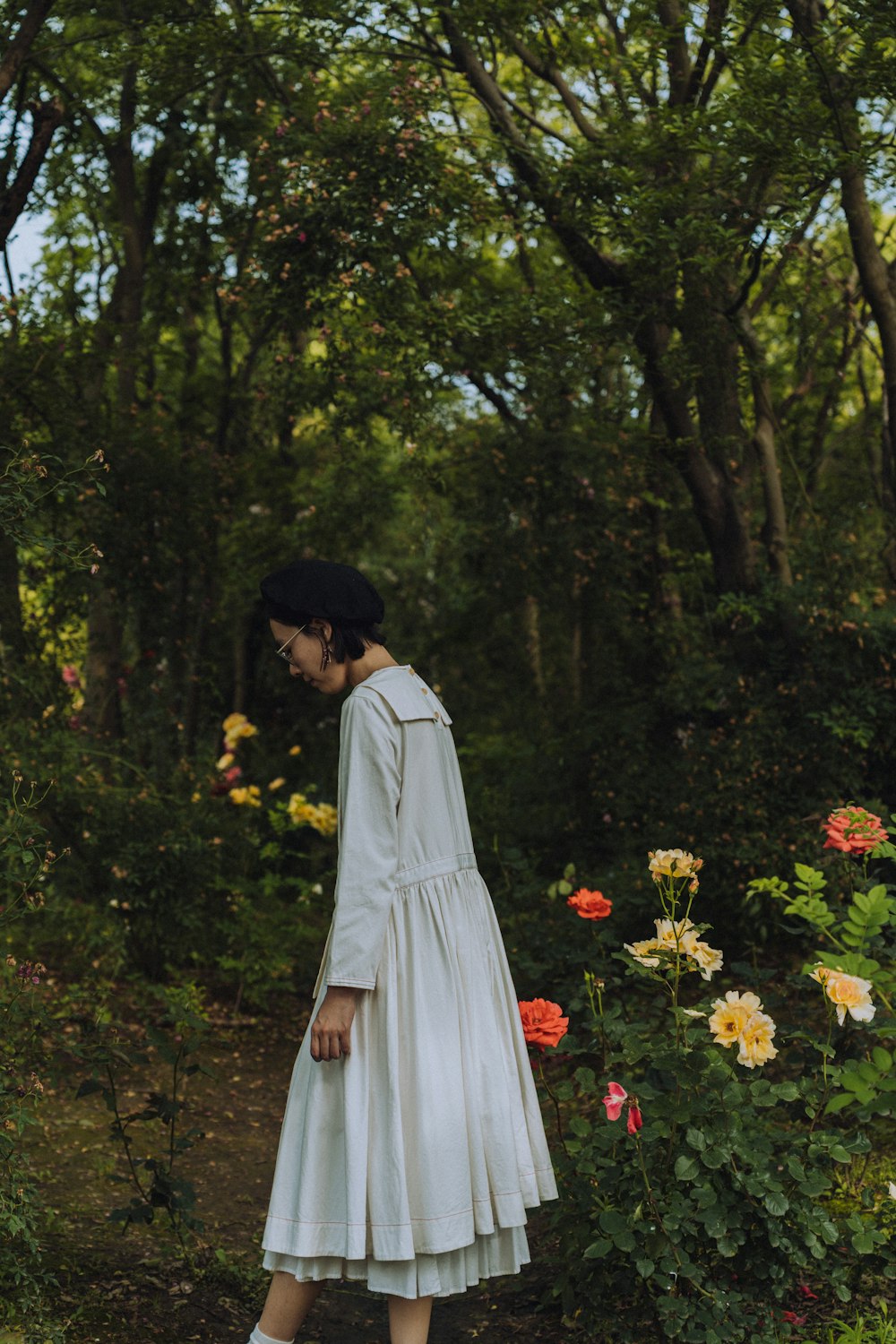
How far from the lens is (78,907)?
5922 mm

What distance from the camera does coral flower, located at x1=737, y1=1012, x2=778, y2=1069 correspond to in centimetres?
272

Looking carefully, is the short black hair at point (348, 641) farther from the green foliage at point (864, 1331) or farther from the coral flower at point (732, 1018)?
the green foliage at point (864, 1331)

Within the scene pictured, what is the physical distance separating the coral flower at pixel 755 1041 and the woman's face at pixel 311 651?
1139 millimetres

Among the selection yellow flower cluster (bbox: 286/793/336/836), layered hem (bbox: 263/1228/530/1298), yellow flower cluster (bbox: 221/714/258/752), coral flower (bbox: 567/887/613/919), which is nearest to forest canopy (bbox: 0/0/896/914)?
yellow flower cluster (bbox: 221/714/258/752)

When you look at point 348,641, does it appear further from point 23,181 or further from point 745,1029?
point 23,181

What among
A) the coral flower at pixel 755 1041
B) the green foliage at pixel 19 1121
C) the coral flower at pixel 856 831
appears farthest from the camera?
the coral flower at pixel 856 831

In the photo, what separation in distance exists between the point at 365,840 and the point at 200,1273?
5.08ft

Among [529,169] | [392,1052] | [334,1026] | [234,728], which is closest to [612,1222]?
[392,1052]

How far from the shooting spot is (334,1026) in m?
2.47

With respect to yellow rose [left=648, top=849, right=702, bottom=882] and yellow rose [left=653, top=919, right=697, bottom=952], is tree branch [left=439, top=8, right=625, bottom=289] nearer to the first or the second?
yellow rose [left=648, top=849, right=702, bottom=882]

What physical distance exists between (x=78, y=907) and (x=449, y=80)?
5.79m

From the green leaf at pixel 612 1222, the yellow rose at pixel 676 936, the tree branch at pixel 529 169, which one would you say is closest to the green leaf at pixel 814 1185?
the green leaf at pixel 612 1222

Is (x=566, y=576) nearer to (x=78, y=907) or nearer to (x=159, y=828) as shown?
(x=159, y=828)

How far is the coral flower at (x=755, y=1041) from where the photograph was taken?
2.72m
